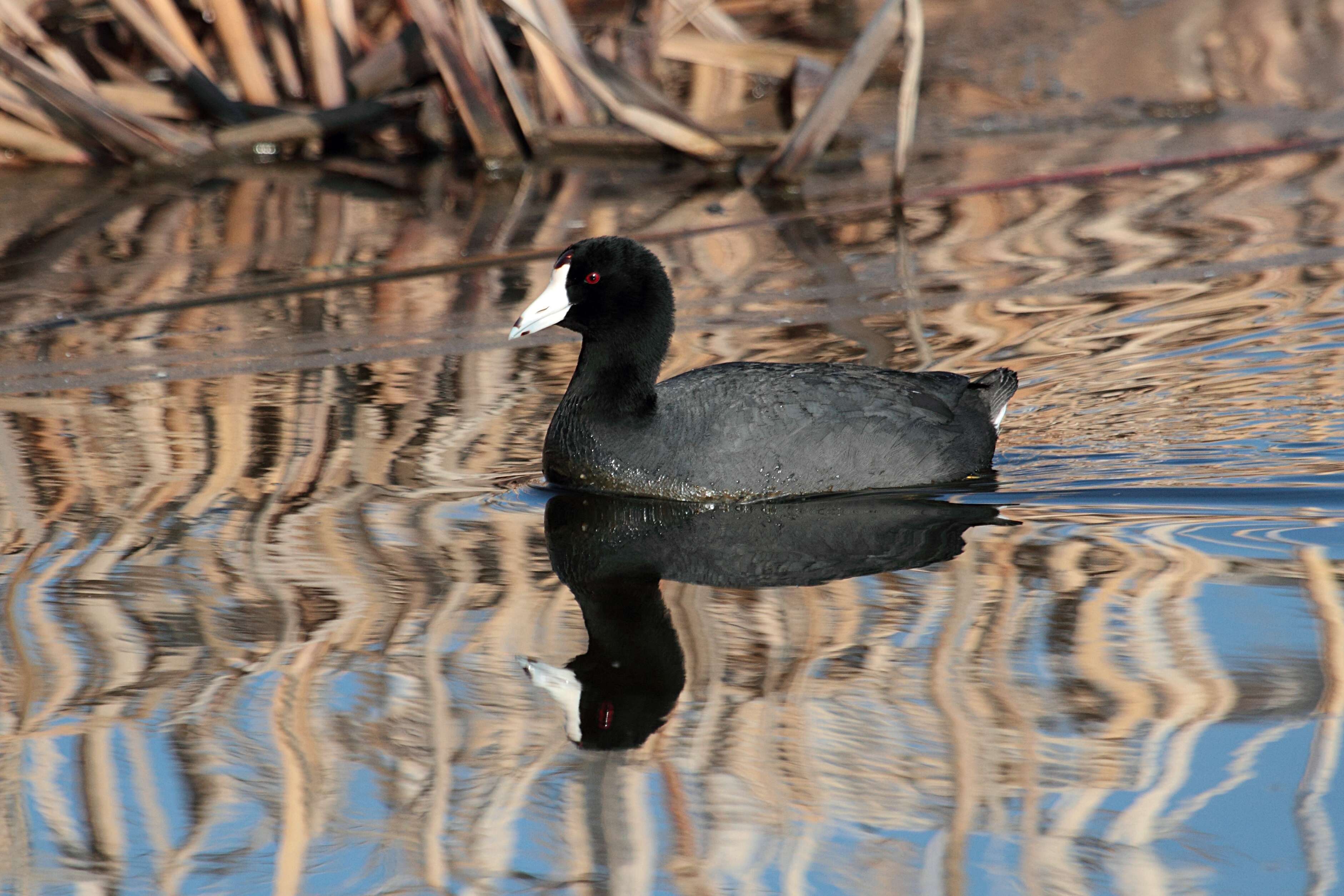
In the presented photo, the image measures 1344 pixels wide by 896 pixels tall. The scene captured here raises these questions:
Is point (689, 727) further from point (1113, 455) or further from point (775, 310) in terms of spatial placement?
point (775, 310)

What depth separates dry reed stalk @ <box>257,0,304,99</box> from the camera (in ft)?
27.5

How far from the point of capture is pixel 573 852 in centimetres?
248

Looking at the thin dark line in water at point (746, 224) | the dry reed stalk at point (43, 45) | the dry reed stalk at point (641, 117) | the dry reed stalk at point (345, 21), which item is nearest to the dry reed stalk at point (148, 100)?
the dry reed stalk at point (43, 45)

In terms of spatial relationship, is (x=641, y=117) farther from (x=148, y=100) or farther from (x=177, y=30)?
(x=148, y=100)

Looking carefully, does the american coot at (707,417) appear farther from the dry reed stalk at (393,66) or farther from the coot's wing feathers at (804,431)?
the dry reed stalk at (393,66)

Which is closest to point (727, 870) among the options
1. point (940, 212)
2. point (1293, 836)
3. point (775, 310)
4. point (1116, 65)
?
point (1293, 836)

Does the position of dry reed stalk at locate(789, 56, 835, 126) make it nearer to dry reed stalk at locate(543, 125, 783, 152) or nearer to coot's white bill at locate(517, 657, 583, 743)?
dry reed stalk at locate(543, 125, 783, 152)

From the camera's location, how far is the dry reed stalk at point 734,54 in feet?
26.4

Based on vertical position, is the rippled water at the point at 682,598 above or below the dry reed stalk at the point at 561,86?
below

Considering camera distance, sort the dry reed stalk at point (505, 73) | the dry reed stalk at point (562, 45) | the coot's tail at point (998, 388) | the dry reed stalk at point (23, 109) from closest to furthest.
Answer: the coot's tail at point (998, 388) → the dry reed stalk at point (562, 45) → the dry reed stalk at point (505, 73) → the dry reed stalk at point (23, 109)

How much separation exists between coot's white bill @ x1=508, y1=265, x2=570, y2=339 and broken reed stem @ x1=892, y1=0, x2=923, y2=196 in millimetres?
2755

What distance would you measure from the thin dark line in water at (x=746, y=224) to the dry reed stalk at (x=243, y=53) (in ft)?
7.62

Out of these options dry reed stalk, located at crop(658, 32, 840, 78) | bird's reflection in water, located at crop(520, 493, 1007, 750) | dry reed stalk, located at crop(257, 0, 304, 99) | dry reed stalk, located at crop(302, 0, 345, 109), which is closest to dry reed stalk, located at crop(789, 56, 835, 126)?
dry reed stalk, located at crop(658, 32, 840, 78)

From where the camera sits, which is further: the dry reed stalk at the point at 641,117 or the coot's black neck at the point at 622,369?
the dry reed stalk at the point at 641,117
